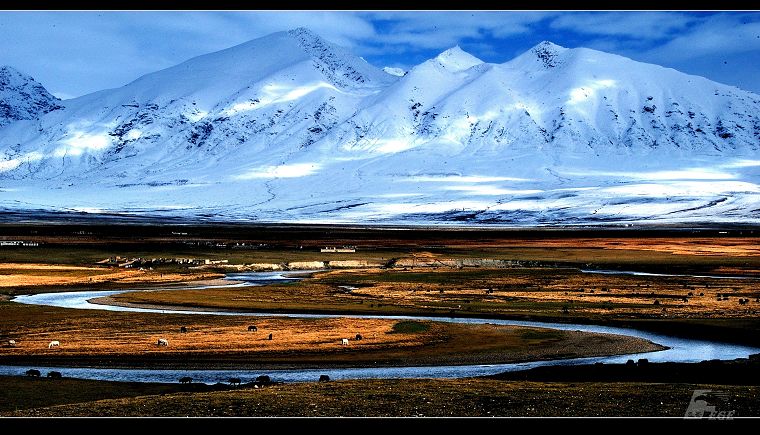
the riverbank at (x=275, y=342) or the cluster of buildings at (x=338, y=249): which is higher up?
the riverbank at (x=275, y=342)

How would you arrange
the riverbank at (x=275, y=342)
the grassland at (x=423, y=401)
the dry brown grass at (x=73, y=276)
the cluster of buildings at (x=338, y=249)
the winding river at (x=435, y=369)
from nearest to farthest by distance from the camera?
1. the grassland at (x=423, y=401)
2. the winding river at (x=435, y=369)
3. the riverbank at (x=275, y=342)
4. the dry brown grass at (x=73, y=276)
5. the cluster of buildings at (x=338, y=249)

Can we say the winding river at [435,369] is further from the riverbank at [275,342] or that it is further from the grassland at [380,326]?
the grassland at [380,326]

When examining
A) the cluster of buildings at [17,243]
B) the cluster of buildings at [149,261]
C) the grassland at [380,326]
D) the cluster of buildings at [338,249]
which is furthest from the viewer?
the cluster of buildings at [17,243]

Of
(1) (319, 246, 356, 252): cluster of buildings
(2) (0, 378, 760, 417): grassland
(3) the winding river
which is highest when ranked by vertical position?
(2) (0, 378, 760, 417): grassland

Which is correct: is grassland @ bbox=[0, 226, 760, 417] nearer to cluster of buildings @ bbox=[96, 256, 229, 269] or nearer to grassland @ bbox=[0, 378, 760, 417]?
grassland @ bbox=[0, 378, 760, 417]

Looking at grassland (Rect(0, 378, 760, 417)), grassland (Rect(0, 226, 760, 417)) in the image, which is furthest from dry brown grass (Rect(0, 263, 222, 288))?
grassland (Rect(0, 378, 760, 417))

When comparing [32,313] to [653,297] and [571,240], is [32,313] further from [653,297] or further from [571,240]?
[571,240]

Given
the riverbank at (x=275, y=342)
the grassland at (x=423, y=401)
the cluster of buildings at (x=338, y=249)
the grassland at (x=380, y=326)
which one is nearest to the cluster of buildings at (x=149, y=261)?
the grassland at (x=380, y=326)

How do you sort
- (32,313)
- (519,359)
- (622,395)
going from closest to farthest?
(622,395) → (519,359) → (32,313)

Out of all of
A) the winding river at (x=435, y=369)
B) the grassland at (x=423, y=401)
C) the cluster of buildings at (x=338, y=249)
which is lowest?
the cluster of buildings at (x=338, y=249)

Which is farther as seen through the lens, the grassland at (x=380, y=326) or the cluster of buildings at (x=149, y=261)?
Result: the cluster of buildings at (x=149, y=261)
